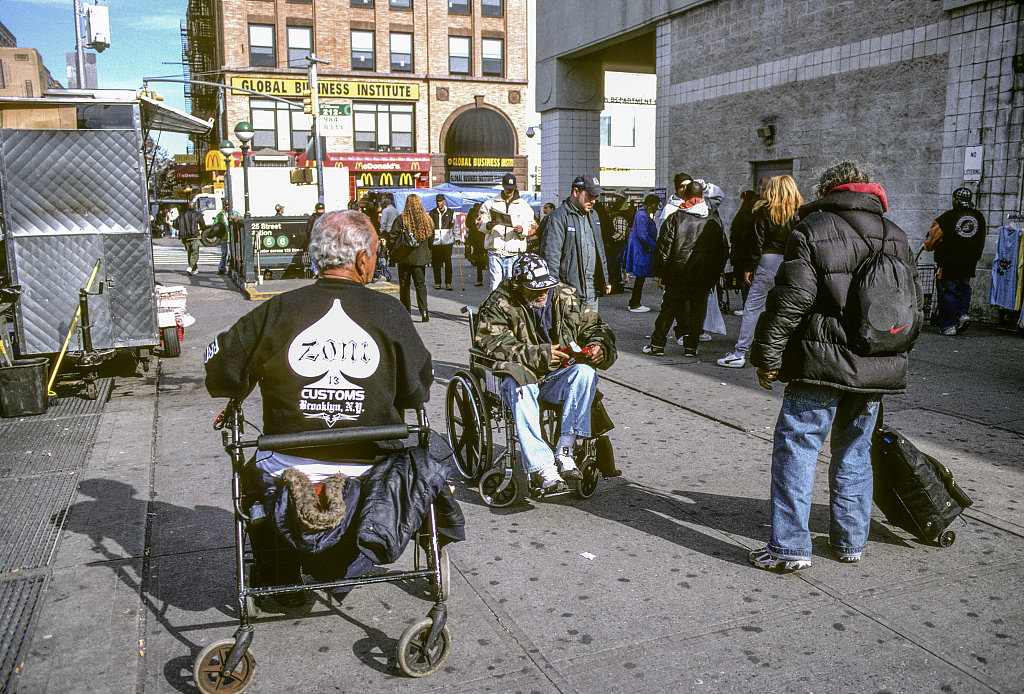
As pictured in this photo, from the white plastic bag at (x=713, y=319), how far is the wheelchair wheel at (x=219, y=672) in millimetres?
7852

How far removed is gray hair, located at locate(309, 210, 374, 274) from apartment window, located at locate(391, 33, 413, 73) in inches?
1615

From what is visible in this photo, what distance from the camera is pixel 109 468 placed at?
568 cm

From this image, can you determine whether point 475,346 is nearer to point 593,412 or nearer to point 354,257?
point 593,412

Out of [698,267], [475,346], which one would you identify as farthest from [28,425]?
[698,267]

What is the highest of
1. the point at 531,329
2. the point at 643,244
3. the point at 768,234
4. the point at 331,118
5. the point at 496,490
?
the point at 331,118

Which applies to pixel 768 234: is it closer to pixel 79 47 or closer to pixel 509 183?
pixel 509 183

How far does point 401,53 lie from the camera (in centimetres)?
4206

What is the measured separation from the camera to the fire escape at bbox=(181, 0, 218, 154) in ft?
148

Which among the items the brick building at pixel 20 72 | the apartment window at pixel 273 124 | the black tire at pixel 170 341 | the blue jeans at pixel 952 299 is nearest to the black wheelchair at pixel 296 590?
the black tire at pixel 170 341

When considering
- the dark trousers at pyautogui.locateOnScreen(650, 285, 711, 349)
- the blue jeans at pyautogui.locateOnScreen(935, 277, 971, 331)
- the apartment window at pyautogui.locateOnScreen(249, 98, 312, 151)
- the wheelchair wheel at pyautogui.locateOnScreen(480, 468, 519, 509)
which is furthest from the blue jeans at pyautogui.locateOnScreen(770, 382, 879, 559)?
the apartment window at pyautogui.locateOnScreen(249, 98, 312, 151)

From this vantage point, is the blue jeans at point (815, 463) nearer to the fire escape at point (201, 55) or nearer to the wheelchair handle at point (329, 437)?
the wheelchair handle at point (329, 437)

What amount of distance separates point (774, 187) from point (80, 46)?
43.1 ft

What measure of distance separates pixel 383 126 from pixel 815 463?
40.2 meters

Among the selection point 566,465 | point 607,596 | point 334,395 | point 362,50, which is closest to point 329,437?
point 334,395
